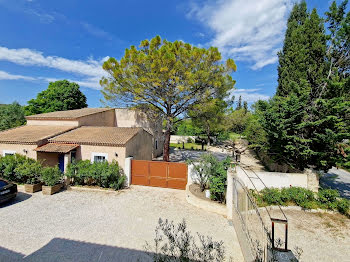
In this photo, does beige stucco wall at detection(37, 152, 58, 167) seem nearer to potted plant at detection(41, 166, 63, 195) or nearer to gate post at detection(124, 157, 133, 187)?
potted plant at detection(41, 166, 63, 195)

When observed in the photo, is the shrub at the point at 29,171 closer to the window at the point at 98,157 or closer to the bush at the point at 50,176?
the bush at the point at 50,176

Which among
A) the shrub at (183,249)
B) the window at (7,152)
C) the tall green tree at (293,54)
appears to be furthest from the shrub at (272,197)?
the window at (7,152)

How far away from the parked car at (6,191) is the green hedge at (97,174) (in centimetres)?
322

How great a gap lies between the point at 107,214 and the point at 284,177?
11.2 m

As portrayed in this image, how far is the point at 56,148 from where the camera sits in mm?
14703

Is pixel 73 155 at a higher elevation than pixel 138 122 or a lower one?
lower

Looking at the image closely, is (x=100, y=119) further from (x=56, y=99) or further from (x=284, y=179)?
(x=56, y=99)

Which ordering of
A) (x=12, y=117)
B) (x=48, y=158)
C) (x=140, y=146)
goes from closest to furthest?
(x=48, y=158) → (x=140, y=146) → (x=12, y=117)

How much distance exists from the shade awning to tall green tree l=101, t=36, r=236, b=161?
6259mm

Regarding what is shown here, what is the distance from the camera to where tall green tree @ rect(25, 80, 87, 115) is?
130 feet

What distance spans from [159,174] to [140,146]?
14.8 ft

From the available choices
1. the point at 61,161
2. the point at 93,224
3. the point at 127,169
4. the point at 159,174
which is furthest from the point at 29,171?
the point at 159,174

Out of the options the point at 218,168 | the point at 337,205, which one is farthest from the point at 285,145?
the point at 218,168

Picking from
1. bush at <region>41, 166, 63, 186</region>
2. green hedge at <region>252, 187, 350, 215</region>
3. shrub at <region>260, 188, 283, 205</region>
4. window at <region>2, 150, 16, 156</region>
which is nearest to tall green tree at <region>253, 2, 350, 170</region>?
green hedge at <region>252, 187, 350, 215</region>
